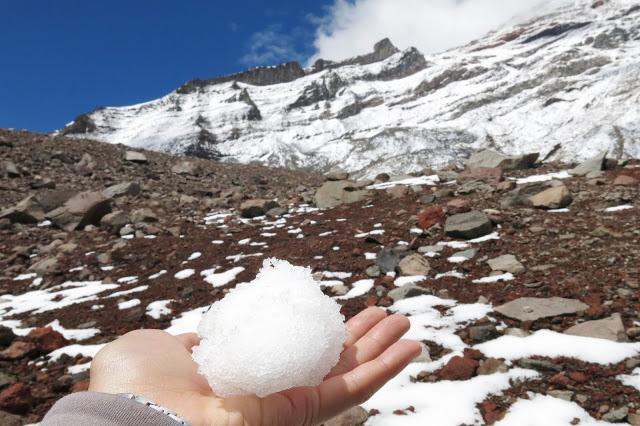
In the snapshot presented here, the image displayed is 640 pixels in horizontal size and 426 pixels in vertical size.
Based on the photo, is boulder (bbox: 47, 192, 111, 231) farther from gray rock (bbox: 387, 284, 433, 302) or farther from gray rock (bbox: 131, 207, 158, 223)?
gray rock (bbox: 387, 284, 433, 302)

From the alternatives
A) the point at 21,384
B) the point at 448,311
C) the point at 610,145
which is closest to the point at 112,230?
the point at 21,384

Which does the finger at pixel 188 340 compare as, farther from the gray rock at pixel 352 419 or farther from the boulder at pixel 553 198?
the boulder at pixel 553 198

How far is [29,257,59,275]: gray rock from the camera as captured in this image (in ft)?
35.3

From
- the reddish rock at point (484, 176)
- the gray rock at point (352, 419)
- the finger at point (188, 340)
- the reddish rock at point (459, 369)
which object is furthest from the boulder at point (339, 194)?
the finger at point (188, 340)

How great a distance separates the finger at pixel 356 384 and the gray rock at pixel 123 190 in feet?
59.8

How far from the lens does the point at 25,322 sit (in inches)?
314

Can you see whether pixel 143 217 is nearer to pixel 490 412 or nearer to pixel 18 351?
pixel 18 351

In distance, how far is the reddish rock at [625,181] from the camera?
11031 mm

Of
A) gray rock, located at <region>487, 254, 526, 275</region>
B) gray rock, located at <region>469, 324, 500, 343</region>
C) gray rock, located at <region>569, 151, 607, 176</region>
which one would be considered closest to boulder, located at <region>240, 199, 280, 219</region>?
gray rock, located at <region>487, 254, 526, 275</region>

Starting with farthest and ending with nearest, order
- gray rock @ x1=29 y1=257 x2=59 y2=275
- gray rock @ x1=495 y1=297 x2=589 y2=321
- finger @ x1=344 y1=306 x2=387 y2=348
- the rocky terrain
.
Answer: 1. gray rock @ x1=29 y1=257 x2=59 y2=275
2. gray rock @ x1=495 y1=297 x2=589 y2=321
3. the rocky terrain
4. finger @ x1=344 y1=306 x2=387 y2=348

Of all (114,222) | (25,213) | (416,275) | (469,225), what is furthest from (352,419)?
(25,213)

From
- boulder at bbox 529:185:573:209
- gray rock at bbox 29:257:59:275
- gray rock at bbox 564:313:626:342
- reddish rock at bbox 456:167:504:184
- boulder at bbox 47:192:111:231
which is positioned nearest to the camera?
gray rock at bbox 564:313:626:342

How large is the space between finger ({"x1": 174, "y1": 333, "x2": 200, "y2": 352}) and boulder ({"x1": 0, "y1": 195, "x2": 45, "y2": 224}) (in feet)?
49.2

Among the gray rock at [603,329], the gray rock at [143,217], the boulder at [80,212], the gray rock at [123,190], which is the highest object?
the gray rock at [123,190]
